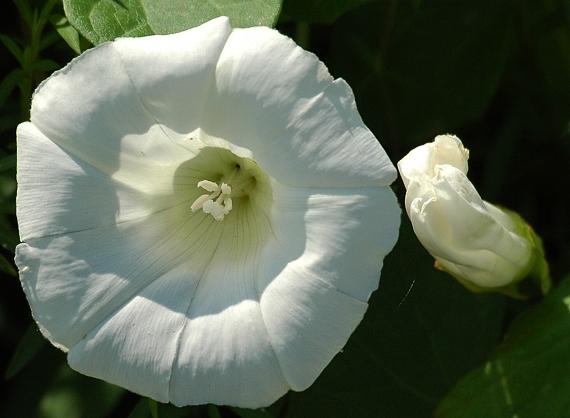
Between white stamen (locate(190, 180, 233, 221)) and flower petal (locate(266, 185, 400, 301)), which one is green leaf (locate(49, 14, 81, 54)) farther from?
flower petal (locate(266, 185, 400, 301))

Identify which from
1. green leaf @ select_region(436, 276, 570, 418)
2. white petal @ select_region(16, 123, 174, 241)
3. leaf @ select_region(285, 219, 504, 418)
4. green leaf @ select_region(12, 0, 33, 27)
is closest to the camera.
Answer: white petal @ select_region(16, 123, 174, 241)

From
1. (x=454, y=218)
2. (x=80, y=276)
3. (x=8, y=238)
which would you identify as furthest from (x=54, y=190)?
(x=454, y=218)

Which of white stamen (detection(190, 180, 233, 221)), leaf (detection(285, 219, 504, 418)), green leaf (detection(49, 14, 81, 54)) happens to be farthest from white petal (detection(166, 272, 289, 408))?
green leaf (detection(49, 14, 81, 54))

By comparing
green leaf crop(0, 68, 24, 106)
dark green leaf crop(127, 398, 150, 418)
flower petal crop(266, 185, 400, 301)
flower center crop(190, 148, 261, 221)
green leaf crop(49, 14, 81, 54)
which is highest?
green leaf crop(49, 14, 81, 54)

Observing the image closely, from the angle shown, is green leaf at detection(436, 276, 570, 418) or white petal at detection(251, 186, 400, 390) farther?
green leaf at detection(436, 276, 570, 418)

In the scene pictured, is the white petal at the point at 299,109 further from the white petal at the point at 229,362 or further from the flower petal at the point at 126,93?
the white petal at the point at 229,362

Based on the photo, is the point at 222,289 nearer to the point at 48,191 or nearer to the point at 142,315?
the point at 142,315

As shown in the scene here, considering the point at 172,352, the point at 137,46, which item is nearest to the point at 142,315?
the point at 172,352
